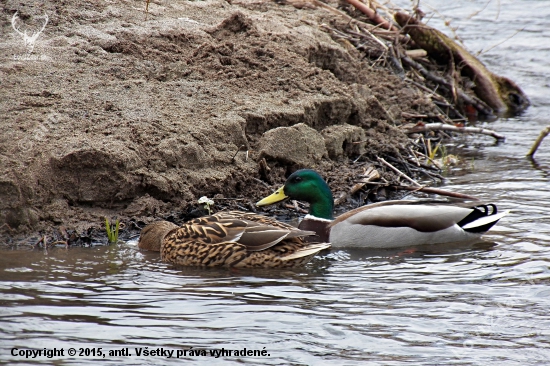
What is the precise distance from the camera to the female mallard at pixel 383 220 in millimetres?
7484

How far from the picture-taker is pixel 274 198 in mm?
7762

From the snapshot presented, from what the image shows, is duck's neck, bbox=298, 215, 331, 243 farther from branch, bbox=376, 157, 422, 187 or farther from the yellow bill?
branch, bbox=376, 157, 422, 187

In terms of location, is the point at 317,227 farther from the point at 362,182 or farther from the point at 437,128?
the point at 437,128

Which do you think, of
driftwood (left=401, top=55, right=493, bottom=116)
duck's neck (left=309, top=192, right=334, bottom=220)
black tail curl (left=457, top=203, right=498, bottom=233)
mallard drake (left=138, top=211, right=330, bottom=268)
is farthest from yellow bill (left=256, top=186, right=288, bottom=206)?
driftwood (left=401, top=55, right=493, bottom=116)

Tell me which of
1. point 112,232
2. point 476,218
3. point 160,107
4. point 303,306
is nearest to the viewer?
point 303,306

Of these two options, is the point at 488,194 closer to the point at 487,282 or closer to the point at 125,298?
the point at 487,282

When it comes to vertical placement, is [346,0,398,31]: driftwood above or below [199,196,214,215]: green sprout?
above

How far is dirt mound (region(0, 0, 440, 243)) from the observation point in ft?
24.4

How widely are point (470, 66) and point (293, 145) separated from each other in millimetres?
5706

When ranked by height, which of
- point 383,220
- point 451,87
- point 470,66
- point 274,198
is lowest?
point 383,220

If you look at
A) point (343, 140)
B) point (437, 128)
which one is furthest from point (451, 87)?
point (343, 140)

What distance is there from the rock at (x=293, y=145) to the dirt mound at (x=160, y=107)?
0.03m

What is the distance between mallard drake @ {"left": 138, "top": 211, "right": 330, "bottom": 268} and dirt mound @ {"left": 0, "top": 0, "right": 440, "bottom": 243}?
0.98 metres

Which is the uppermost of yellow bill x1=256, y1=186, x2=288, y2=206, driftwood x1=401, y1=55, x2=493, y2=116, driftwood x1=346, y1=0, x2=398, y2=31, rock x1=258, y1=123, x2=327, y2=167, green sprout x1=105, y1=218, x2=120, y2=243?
driftwood x1=346, y1=0, x2=398, y2=31
